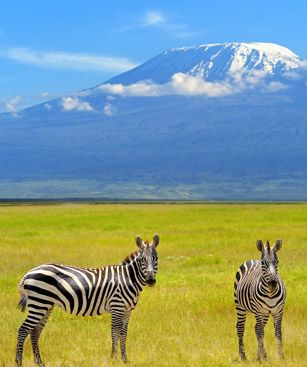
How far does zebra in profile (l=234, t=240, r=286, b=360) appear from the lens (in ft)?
36.8

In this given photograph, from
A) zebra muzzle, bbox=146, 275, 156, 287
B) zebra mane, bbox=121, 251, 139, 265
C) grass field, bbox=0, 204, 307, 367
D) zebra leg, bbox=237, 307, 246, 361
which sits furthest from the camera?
grass field, bbox=0, 204, 307, 367

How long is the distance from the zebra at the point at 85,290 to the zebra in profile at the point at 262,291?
5.49 feet

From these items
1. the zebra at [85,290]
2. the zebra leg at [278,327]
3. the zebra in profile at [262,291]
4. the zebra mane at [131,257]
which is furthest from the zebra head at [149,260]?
the zebra leg at [278,327]

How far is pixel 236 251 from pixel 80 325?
67.9ft

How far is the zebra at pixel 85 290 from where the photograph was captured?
38.3 feet

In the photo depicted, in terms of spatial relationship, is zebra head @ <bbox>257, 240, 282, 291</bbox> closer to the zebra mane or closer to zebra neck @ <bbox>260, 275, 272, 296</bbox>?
zebra neck @ <bbox>260, 275, 272, 296</bbox>

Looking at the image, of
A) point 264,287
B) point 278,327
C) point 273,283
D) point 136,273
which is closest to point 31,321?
point 136,273

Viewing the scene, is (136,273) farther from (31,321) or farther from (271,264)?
(271,264)

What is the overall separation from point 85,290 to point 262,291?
2.73m

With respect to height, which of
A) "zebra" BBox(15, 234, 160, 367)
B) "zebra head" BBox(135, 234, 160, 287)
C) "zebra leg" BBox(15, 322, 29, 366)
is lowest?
"zebra leg" BBox(15, 322, 29, 366)

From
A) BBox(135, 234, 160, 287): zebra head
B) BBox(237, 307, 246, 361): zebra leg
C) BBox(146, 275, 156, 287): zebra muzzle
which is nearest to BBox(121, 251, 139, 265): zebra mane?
BBox(135, 234, 160, 287): zebra head

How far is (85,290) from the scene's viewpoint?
11828 mm

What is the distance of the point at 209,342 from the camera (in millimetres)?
15195

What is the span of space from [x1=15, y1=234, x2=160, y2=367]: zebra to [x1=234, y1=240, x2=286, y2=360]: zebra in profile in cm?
167
